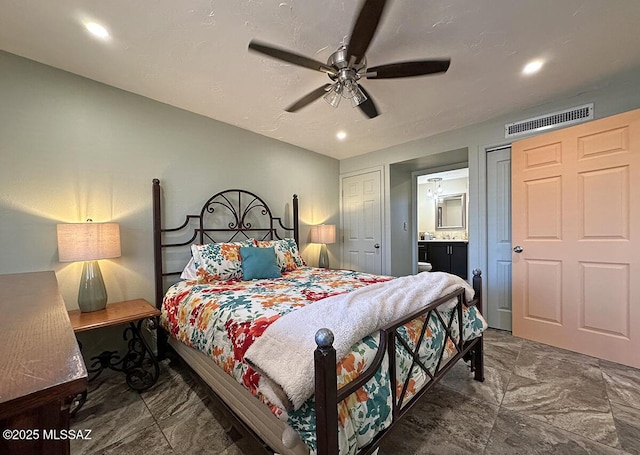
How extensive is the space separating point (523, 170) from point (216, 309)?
3.13 metres

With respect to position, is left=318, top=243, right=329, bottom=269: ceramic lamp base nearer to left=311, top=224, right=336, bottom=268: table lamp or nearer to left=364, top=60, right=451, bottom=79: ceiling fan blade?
left=311, top=224, right=336, bottom=268: table lamp

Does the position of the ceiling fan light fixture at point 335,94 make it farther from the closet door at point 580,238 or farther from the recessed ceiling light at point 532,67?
the closet door at point 580,238

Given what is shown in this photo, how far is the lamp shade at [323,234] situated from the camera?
3828 mm

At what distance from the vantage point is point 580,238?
240 centimetres

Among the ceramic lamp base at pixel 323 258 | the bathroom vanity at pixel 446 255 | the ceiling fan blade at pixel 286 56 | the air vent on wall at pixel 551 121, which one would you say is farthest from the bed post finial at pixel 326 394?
the bathroom vanity at pixel 446 255

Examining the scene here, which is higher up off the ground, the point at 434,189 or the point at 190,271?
the point at 434,189

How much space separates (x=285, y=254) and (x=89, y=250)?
1681 millimetres

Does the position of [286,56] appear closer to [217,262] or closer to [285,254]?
[217,262]

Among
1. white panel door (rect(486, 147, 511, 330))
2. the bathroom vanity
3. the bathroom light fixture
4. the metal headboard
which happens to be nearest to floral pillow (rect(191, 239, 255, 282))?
the metal headboard

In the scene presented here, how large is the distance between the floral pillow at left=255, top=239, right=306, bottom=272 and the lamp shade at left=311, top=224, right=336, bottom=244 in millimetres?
699

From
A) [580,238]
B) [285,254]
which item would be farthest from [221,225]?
[580,238]

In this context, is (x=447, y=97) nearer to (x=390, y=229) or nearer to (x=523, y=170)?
(x=523, y=170)

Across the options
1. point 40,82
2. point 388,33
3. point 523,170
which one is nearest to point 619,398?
point 523,170

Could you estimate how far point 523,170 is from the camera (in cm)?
272
